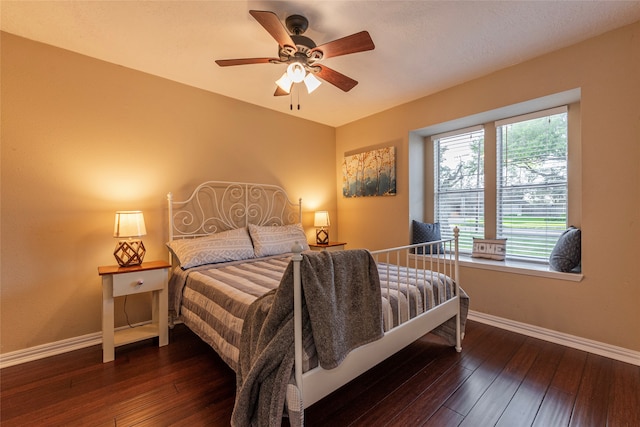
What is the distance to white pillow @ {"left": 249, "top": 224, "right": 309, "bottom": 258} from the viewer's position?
293cm

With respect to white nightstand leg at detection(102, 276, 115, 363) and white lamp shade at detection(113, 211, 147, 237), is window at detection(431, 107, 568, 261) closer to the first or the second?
white lamp shade at detection(113, 211, 147, 237)

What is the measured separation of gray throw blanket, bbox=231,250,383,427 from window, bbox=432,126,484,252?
2.44 meters

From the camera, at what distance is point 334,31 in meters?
2.09

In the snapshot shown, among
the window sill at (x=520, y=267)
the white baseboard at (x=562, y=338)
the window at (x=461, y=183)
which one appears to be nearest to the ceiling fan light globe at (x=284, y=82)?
the window at (x=461, y=183)

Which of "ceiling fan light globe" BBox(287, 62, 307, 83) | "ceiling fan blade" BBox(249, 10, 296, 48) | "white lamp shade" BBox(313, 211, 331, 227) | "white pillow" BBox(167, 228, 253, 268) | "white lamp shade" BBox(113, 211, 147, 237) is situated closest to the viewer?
"ceiling fan blade" BBox(249, 10, 296, 48)

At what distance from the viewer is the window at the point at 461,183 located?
321cm

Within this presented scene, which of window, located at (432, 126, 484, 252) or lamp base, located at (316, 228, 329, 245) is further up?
window, located at (432, 126, 484, 252)

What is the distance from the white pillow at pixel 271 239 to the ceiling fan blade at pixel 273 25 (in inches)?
72.2

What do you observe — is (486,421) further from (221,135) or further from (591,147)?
(221,135)

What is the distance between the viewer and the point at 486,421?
1.48 m

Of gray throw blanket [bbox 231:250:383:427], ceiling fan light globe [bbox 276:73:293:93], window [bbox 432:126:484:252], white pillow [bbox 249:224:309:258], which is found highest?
ceiling fan light globe [bbox 276:73:293:93]

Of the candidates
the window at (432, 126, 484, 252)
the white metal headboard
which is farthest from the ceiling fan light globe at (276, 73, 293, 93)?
the window at (432, 126, 484, 252)

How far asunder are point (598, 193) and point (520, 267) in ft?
2.80

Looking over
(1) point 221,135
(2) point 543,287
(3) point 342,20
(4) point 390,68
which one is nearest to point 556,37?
(4) point 390,68
